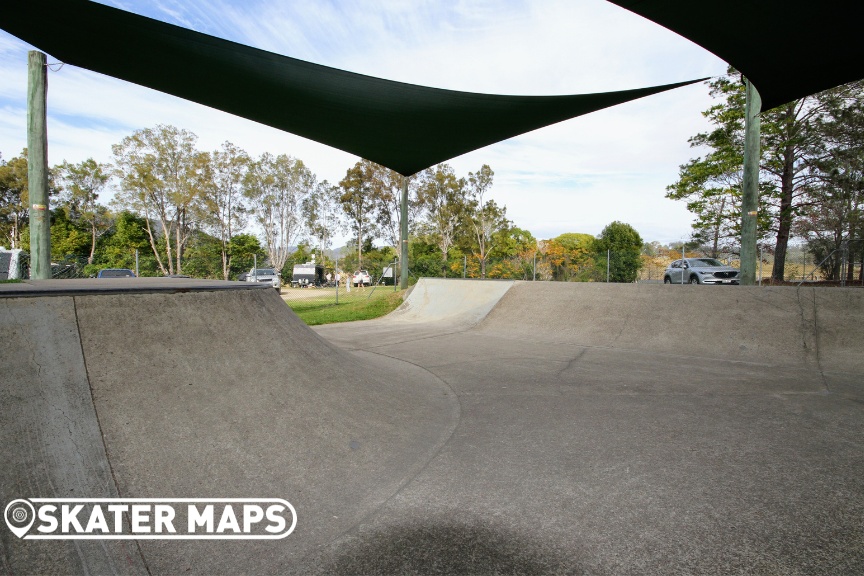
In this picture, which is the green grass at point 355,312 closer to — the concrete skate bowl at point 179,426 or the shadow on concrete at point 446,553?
the concrete skate bowl at point 179,426

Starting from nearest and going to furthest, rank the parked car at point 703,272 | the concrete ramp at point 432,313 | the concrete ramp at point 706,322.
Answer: the concrete ramp at point 706,322 → the concrete ramp at point 432,313 → the parked car at point 703,272

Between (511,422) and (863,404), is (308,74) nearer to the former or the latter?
(511,422)

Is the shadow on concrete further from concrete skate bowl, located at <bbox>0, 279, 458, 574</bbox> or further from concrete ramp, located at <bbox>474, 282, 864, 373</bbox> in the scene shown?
concrete ramp, located at <bbox>474, 282, 864, 373</bbox>

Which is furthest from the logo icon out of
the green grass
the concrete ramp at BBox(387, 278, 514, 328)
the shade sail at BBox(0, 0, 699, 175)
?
the green grass

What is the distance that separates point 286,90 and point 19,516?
4890 millimetres

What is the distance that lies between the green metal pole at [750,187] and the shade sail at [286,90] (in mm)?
4198

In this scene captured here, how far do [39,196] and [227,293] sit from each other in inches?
182

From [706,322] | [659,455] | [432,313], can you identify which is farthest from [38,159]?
[706,322]

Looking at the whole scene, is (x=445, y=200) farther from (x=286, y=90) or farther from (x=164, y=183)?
(x=286, y=90)

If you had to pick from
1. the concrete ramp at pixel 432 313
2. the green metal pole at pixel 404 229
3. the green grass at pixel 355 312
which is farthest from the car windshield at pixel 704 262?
the green grass at pixel 355 312

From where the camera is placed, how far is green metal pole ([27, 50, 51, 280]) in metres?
5.30

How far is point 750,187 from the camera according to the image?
8.40m

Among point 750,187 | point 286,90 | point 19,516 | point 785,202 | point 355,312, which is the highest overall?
point 785,202

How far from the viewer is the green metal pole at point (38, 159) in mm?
5301
